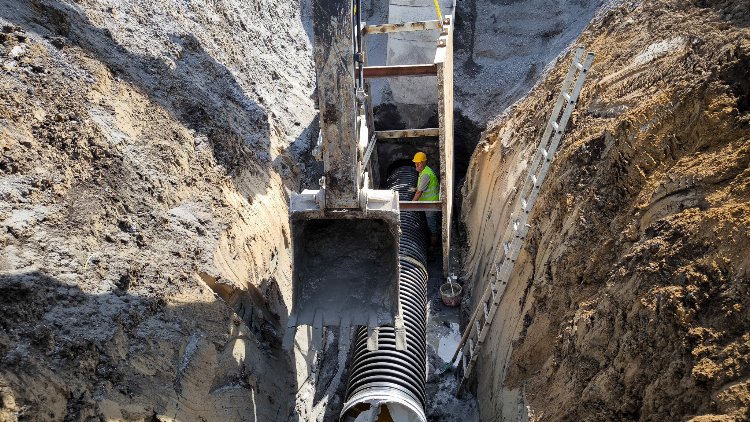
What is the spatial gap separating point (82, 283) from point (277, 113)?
15.5 feet

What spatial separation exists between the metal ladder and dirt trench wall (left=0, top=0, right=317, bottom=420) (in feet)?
6.95

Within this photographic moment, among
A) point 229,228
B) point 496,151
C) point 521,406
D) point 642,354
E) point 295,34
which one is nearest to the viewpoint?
point 642,354

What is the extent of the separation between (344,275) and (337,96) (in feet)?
6.46

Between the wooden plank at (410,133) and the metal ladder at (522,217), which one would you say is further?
the wooden plank at (410,133)

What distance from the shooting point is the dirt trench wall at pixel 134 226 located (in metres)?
4.03

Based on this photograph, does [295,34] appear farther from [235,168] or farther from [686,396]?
[686,396]

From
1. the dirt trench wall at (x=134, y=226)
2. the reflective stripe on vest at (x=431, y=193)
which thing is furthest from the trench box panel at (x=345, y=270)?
the reflective stripe on vest at (x=431, y=193)

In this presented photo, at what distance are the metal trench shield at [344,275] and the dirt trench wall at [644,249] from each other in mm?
1397

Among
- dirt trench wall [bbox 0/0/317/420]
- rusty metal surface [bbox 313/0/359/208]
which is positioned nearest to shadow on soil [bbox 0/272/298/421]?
dirt trench wall [bbox 0/0/317/420]

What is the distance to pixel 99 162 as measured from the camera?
5.10 m

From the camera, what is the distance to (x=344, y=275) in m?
5.46

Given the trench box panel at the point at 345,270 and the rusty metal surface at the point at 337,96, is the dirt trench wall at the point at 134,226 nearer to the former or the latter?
the trench box panel at the point at 345,270

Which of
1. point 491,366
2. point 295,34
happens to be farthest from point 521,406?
point 295,34

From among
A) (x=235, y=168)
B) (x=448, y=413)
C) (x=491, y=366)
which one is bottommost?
(x=448, y=413)
